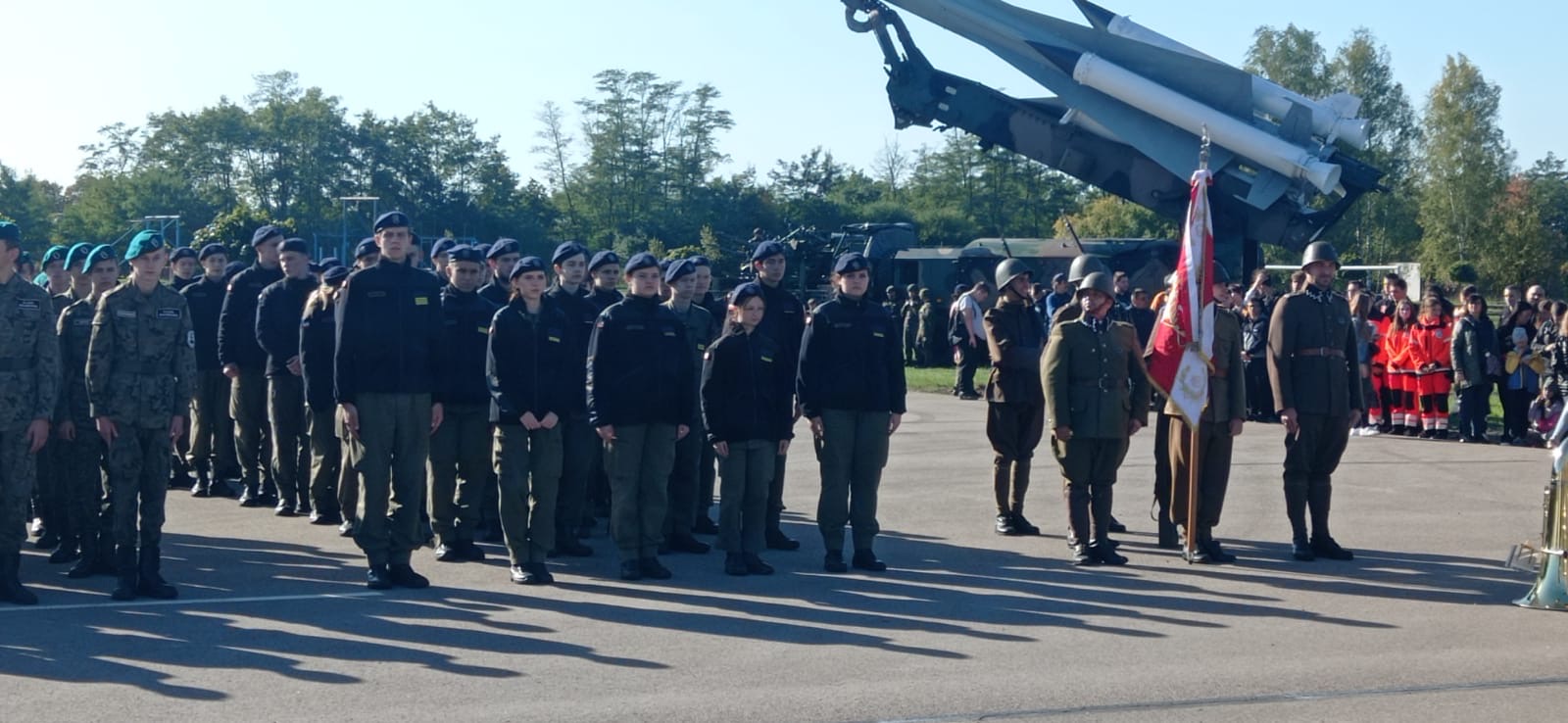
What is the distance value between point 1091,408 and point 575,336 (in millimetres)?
3000

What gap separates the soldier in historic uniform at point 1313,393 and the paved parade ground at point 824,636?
310 millimetres

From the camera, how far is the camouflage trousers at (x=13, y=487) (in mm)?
7562

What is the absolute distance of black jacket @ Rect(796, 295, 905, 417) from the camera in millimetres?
8625

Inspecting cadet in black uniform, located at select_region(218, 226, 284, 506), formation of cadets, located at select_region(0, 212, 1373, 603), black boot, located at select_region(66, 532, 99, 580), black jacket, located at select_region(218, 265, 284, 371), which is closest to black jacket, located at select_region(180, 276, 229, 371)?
cadet in black uniform, located at select_region(218, 226, 284, 506)

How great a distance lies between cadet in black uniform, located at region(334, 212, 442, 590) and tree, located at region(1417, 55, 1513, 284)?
60436 mm

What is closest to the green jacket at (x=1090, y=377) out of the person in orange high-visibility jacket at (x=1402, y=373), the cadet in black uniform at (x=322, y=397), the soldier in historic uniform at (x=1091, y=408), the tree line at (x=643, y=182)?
the soldier in historic uniform at (x=1091, y=408)

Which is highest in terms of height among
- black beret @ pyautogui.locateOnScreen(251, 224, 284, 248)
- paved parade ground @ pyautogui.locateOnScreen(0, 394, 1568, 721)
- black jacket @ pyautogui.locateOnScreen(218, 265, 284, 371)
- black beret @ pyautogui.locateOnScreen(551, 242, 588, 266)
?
black beret @ pyautogui.locateOnScreen(251, 224, 284, 248)

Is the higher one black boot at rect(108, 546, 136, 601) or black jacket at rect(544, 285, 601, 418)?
black jacket at rect(544, 285, 601, 418)

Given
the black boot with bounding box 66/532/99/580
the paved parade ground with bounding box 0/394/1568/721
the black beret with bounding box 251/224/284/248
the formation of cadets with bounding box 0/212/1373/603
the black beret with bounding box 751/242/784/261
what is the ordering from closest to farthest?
the paved parade ground with bounding box 0/394/1568/721, the formation of cadets with bounding box 0/212/1373/603, the black boot with bounding box 66/532/99/580, the black beret with bounding box 751/242/784/261, the black beret with bounding box 251/224/284/248

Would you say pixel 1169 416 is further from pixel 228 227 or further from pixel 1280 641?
pixel 228 227

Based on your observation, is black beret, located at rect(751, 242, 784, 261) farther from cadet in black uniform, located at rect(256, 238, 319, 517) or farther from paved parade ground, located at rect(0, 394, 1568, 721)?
cadet in black uniform, located at rect(256, 238, 319, 517)

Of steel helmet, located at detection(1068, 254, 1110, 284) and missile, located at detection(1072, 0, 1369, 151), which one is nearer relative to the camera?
steel helmet, located at detection(1068, 254, 1110, 284)

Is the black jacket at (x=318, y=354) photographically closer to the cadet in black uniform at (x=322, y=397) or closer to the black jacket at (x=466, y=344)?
the cadet in black uniform at (x=322, y=397)

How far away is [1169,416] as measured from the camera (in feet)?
30.7
